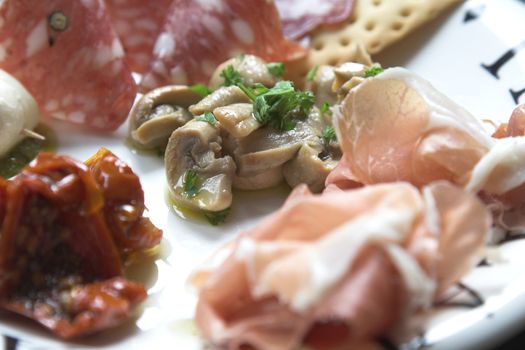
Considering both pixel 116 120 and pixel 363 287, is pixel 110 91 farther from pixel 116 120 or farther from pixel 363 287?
pixel 363 287

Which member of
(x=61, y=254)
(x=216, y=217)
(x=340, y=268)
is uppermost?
(x=340, y=268)

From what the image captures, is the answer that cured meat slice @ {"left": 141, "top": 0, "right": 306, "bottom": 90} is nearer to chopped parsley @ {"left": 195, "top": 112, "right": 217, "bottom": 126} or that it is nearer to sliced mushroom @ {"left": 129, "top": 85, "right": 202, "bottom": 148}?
sliced mushroom @ {"left": 129, "top": 85, "right": 202, "bottom": 148}

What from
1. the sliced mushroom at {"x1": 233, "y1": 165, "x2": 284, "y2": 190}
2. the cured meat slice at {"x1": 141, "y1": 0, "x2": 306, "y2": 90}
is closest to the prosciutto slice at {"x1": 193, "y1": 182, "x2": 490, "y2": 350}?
the sliced mushroom at {"x1": 233, "y1": 165, "x2": 284, "y2": 190}

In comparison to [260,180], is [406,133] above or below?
above

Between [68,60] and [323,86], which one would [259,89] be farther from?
[68,60]

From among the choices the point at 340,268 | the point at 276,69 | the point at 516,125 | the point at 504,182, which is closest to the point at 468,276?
the point at 504,182

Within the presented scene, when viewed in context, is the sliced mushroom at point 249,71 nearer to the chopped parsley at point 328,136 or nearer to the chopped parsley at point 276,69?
the chopped parsley at point 276,69
